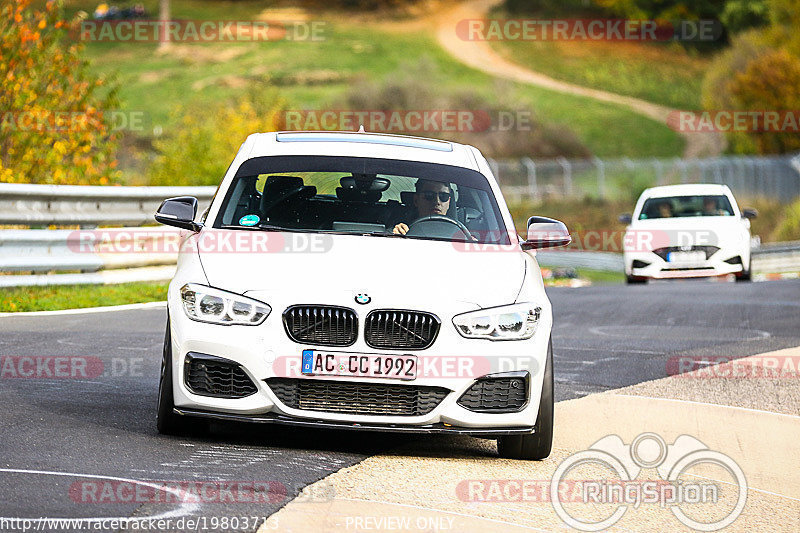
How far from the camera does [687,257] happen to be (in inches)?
901

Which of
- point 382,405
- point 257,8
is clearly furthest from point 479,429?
point 257,8

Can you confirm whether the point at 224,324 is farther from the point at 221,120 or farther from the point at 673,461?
the point at 221,120

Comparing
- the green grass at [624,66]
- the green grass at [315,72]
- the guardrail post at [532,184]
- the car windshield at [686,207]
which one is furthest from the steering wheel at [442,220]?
the green grass at [624,66]

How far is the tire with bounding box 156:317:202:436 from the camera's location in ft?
24.3

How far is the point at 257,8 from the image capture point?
123 meters

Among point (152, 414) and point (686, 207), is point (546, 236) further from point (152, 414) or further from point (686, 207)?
point (686, 207)

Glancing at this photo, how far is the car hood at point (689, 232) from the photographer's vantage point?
2281 cm

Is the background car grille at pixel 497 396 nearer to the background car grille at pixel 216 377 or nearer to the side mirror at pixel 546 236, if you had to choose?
the background car grille at pixel 216 377

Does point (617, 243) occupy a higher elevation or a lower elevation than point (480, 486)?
lower

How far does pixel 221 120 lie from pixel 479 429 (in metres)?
34.5

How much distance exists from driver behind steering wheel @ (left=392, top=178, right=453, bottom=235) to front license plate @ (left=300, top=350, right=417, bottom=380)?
1.51 m

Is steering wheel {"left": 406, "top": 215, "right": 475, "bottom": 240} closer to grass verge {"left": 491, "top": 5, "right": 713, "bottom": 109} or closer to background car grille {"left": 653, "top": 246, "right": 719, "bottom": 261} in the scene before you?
background car grille {"left": 653, "top": 246, "right": 719, "bottom": 261}

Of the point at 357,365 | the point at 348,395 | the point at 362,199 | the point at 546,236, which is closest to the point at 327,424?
the point at 348,395

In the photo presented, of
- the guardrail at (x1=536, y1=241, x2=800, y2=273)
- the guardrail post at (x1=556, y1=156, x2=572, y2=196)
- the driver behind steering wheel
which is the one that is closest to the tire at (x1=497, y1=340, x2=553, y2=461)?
the driver behind steering wheel
